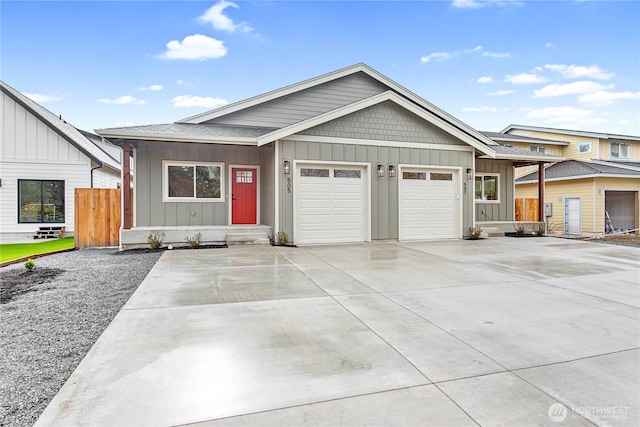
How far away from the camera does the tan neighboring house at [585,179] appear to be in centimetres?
1655

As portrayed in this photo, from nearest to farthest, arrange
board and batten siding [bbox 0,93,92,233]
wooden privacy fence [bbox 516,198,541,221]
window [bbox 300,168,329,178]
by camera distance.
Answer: window [bbox 300,168,329,178], board and batten siding [bbox 0,93,92,233], wooden privacy fence [bbox 516,198,541,221]

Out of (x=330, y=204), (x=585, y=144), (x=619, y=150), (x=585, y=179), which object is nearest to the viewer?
(x=330, y=204)

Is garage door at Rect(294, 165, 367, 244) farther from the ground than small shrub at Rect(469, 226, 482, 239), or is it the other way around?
garage door at Rect(294, 165, 367, 244)

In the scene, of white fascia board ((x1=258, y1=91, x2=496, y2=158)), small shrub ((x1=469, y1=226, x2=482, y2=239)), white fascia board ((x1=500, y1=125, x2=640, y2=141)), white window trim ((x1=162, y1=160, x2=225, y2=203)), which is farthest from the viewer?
white fascia board ((x1=500, y1=125, x2=640, y2=141))

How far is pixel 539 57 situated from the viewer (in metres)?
16.7

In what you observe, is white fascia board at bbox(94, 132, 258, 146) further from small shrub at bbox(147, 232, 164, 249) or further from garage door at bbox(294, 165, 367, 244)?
small shrub at bbox(147, 232, 164, 249)

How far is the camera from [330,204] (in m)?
10.0

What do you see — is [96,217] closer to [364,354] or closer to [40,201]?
[40,201]

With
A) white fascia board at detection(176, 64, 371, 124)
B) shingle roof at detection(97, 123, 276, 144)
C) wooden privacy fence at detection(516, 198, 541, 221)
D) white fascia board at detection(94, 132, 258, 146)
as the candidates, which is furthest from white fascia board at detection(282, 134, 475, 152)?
wooden privacy fence at detection(516, 198, 541, 221)

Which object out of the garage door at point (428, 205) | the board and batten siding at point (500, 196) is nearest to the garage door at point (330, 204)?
the garage door at point (428, 205)

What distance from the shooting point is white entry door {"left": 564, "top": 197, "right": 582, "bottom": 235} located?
674 inches

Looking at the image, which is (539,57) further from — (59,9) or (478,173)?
(59,9)

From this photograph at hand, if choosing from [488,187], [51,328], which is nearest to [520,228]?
[488,187]

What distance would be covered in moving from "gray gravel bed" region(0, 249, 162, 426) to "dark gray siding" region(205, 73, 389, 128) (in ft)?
22.8
